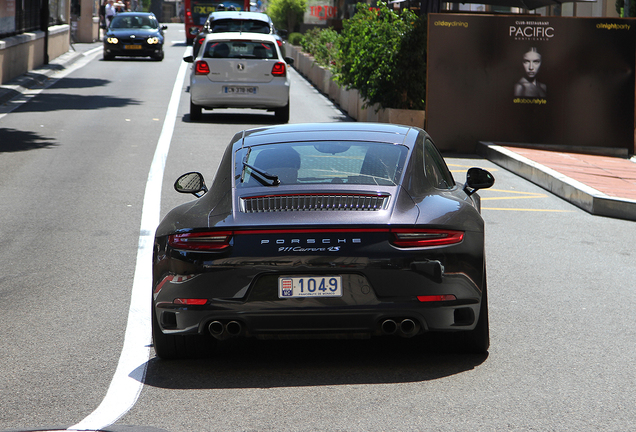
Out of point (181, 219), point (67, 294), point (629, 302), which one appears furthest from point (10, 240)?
point (629, 302)

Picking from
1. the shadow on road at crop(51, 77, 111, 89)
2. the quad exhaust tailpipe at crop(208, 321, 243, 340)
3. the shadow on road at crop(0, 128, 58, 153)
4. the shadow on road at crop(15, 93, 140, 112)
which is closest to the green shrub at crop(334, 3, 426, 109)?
the shadow on road at crop(0, 128, 58, 153)

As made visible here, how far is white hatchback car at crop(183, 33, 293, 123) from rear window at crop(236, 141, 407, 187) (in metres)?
13.5

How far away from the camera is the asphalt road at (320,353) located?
14.6ft

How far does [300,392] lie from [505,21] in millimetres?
12701

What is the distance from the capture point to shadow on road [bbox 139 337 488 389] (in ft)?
16.4

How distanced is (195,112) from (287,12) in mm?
35398

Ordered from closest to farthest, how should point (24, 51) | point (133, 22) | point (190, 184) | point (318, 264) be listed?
point (318, 264)
point (190, 184)
point (24, 51)
point (133, 22)

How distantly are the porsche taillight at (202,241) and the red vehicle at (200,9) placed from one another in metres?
44.8

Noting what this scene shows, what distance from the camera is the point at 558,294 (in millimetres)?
6961

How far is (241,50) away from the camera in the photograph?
63.7 ft

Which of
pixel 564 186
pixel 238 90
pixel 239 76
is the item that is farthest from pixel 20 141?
pixel 564 186

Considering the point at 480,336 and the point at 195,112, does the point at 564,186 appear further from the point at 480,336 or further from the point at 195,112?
the point at 195,112

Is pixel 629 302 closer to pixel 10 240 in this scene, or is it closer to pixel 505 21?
pixel 10 240

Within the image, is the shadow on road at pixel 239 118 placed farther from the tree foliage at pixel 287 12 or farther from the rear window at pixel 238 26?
the tree foliage at pixel 287 12
